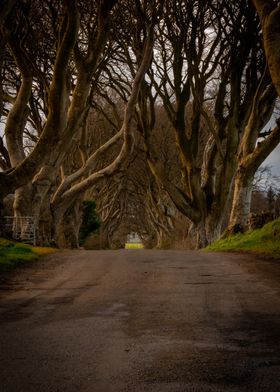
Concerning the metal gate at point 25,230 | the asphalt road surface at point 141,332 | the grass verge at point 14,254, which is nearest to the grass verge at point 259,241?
the asphalt road surface at point 141,332

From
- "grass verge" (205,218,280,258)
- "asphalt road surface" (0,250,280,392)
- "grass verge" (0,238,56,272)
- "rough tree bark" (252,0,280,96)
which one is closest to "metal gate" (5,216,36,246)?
"grass verge" (0,238,56,272)

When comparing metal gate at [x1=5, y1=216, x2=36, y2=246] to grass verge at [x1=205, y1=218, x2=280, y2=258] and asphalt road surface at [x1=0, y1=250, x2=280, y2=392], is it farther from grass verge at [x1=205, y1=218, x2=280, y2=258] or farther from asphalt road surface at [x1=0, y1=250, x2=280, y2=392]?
asphalt road surface at [x1=0, y1=250, x2=280, y2=392]

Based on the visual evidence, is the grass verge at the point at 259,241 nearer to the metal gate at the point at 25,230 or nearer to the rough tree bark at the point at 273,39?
the rough tree bark at the point at 273,39

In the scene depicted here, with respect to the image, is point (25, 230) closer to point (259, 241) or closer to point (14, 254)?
point (14, 254)

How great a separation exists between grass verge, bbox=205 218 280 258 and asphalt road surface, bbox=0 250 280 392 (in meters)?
3.68

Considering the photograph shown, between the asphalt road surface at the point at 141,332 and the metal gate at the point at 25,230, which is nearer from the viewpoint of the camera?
the asphalt road surface at the point at 141,332

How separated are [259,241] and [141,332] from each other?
33.3 feet

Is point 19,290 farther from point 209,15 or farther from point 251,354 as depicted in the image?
point 209,15

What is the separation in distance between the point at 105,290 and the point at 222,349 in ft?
12.1

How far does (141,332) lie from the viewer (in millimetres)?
5629

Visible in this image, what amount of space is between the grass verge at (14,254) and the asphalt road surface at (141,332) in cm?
136

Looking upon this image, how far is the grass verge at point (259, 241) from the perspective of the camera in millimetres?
13930

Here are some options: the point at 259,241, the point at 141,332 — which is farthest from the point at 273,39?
the point at 141,332

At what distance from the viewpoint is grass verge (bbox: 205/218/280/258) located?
548 inches
